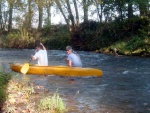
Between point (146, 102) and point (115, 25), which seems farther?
point (115, 25)

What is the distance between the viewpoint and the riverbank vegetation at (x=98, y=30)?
23828 millimetres

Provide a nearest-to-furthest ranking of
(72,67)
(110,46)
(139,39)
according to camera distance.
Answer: (72,67) → (139,39) → (110,46)

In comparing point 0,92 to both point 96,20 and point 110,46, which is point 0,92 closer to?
point 110,46

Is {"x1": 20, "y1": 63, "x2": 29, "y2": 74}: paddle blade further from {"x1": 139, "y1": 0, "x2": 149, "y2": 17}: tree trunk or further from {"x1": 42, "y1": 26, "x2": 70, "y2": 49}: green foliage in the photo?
{"x1": 42, "y1": 26, "x2": 70, "y2": 49}: green foliage

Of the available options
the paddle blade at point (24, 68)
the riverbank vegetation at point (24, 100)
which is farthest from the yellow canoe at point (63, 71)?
the riverbank vegetation at point (24, 100)

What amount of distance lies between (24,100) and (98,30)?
21079 millimetres

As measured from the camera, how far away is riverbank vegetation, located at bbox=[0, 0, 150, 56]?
78.2 ft

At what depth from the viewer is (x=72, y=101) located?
804 cm

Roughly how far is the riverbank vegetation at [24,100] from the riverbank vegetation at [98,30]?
13.8 metres

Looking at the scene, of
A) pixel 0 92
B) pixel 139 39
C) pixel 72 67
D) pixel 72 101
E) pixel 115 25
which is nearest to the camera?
pixel 0 92

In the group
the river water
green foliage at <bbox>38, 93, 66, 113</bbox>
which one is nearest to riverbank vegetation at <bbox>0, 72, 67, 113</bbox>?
green foliage at <bbox>38, 93, 66, 113</bbox>

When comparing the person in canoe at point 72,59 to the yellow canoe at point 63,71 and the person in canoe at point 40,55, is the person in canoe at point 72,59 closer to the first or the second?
the yellow canoe at point 63,71

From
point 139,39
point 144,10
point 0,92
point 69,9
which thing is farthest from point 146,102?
point 69,9

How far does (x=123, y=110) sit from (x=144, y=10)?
65.0ft
